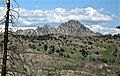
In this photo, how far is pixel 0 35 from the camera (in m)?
35.3

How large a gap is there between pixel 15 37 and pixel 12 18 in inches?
87.3

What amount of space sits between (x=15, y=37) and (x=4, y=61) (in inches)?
119

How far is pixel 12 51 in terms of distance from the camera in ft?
118

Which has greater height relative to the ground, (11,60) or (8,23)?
(8,23)

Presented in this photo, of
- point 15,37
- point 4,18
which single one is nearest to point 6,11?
point 4,18

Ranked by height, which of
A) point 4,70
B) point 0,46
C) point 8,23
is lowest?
point 4,70

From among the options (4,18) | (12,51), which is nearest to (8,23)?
(4,18)

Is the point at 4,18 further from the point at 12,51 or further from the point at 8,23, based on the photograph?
the point at 12,51

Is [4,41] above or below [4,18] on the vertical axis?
below

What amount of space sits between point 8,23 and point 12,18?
84 centimetres

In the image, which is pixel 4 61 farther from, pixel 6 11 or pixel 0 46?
pixel 6 11

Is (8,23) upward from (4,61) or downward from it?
upward

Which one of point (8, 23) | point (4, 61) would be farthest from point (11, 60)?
point (8, 23)

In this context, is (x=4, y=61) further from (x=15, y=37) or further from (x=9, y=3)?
(x=9, y=3)
